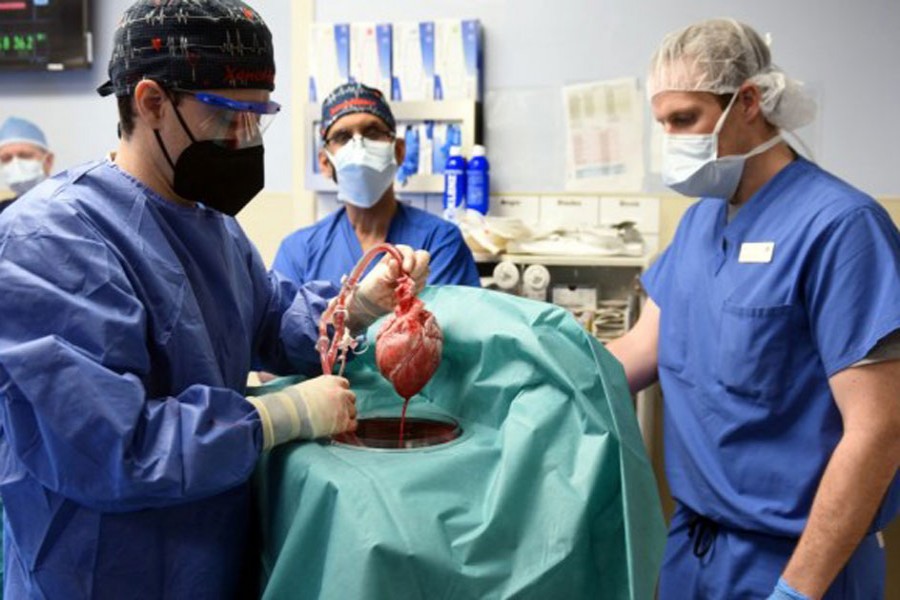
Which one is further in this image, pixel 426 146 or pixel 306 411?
pixel 426 146

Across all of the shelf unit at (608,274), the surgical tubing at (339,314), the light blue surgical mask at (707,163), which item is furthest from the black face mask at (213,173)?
the shelf unit at (608,274)

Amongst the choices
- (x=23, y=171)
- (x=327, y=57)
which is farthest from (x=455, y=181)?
(x=23, y=171)

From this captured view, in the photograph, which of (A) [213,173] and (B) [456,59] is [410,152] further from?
(A) [213,173]

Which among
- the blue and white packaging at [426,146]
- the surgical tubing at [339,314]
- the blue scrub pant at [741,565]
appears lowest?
the blue scrub pant at [741,565]

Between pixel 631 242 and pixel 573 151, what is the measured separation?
17.5 inches

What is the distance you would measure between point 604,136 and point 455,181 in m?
0.52

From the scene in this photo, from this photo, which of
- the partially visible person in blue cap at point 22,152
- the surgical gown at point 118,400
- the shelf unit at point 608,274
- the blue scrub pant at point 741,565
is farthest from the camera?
the partially visible person in blue cap at point 22,152

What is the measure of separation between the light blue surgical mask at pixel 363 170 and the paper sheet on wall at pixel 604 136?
37.5 inches

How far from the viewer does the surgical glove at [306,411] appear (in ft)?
3.31

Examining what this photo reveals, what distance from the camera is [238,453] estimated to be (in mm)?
939

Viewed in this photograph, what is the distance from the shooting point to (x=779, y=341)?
1428 mm

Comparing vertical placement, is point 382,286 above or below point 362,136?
below

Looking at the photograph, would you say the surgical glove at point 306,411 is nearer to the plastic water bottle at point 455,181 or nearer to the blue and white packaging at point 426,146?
the plastic water bottle at point 455,181

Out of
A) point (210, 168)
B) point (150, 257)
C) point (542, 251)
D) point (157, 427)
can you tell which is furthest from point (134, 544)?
point (542, 251)
